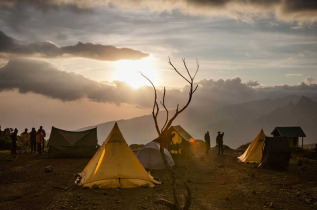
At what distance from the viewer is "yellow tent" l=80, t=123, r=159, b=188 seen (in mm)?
17109

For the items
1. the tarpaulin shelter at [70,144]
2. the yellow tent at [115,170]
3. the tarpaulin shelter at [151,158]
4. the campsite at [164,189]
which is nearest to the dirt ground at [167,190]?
the campsite at [164,189]

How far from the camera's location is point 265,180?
20.6m

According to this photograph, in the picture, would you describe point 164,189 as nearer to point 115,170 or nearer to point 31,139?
point 115,170

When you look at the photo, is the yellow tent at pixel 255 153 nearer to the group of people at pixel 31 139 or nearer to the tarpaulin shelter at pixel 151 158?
the tarpaulin shelter at pixel 151 158

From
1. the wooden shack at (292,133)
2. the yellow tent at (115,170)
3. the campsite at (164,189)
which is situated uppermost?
the wooden shack at (292,133)

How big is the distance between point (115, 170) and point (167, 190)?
10.3 ft

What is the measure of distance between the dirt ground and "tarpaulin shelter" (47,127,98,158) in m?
3.55

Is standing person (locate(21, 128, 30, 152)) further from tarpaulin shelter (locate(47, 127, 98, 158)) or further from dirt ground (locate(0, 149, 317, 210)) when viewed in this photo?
dirt ground (locate(0, 149, 317, 210))

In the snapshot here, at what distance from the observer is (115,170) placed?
57.6 feet

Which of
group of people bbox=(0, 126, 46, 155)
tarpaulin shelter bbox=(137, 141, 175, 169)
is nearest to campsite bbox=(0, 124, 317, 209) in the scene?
tarpaulin shelter bbox=(137, 141, 175, 169)

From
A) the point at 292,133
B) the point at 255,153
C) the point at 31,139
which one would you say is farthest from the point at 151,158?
the point at 292,133

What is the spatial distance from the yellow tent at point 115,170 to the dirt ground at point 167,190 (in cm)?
60

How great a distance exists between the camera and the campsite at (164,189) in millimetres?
14164

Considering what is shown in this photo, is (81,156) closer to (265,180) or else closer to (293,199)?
(265,180)
